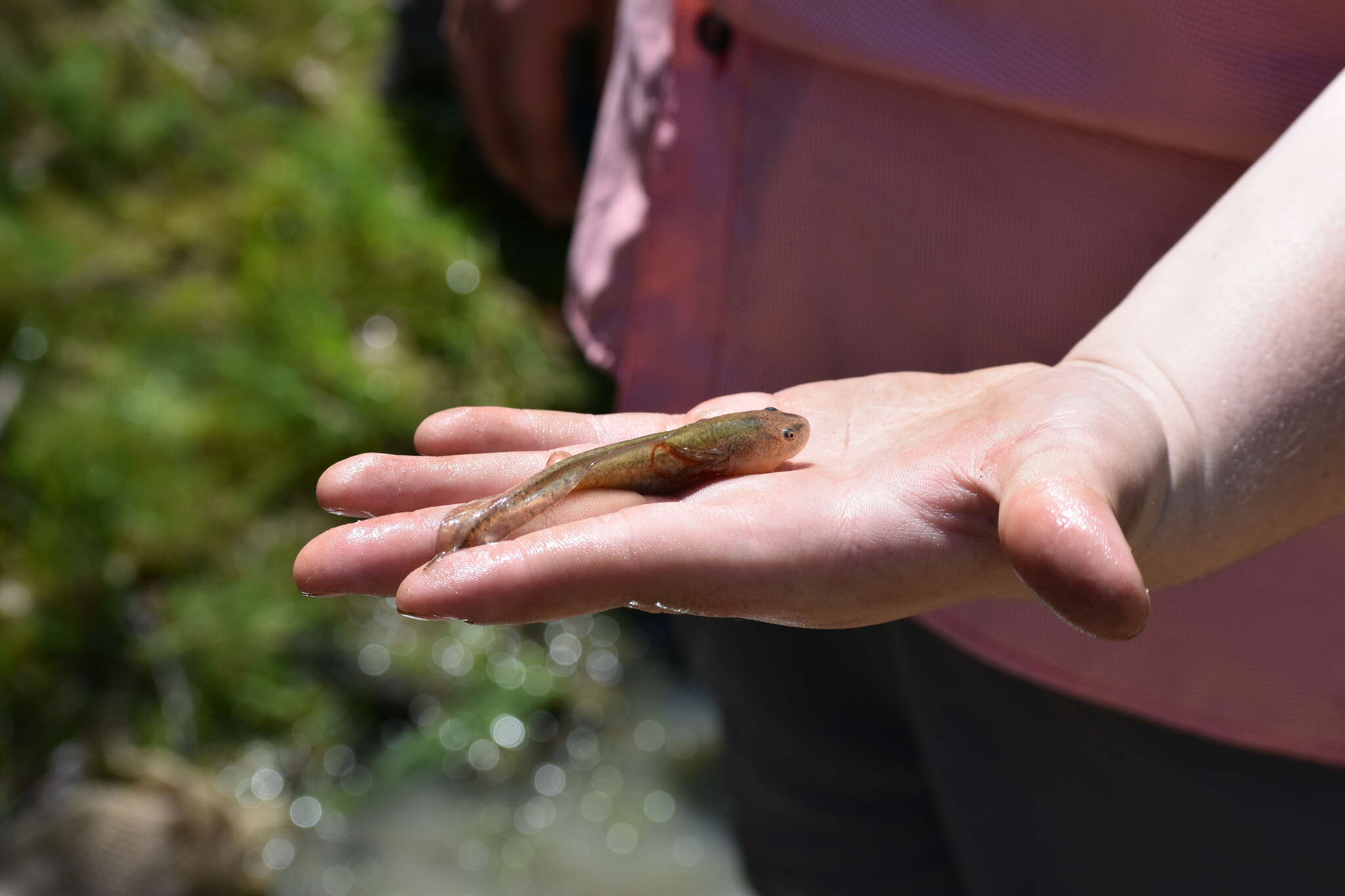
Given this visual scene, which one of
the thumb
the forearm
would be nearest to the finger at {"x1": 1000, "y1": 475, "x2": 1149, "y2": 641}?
the thumb

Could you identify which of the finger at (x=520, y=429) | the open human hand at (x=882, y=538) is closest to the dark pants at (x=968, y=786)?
the open human hand at (x=882, y=538)

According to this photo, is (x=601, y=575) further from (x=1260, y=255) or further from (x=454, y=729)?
(x=454, y=729)

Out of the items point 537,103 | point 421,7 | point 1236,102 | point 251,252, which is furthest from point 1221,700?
point 421,7

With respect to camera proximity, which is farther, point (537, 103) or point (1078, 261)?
point (537, 103)

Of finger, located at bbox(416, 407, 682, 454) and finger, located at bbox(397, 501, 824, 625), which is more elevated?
finger, located at bbox(397, 501, 824, 625)

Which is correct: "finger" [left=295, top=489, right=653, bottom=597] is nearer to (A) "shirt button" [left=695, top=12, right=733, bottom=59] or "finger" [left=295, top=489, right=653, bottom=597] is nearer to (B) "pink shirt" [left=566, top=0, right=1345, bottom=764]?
(B) "pink shirt" [left=566, top=0, right=1345, bottom=764]

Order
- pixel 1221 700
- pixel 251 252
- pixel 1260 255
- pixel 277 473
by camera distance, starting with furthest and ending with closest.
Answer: pixel 251 252 → pixel 277 473 → pixel 1221 700 → pixel 1260 255

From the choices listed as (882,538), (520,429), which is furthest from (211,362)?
(882,538)

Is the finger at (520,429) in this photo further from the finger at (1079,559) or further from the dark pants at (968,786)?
the finger at (1079,559)
